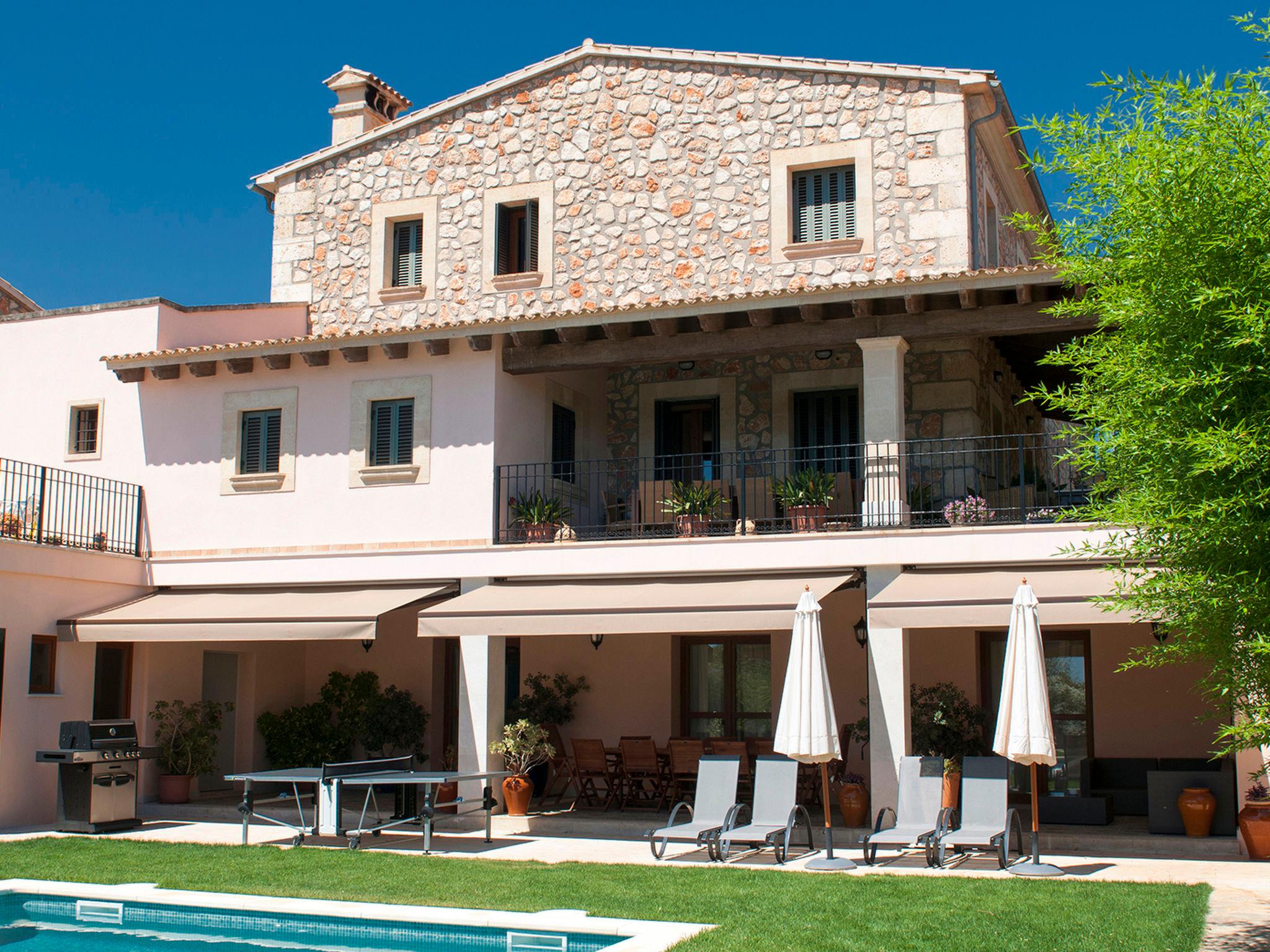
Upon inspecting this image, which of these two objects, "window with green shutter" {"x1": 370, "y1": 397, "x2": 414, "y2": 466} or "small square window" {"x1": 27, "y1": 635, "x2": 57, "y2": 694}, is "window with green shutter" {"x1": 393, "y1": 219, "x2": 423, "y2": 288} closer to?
"window with green shutter" {"x1": 370, "y1": 397, "x2": 414, "y2": 466}

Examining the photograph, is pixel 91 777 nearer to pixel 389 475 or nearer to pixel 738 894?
pixel 389 475

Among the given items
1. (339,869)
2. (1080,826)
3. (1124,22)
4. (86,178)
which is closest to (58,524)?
(339,869)

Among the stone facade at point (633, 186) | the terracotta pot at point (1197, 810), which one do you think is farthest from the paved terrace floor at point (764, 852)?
the stone facade at point (633, 186)

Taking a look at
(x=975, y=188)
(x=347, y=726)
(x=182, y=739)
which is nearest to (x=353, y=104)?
(x=347, y=726)

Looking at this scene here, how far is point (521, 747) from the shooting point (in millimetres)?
15352

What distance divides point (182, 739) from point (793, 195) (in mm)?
11052

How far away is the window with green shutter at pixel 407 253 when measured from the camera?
19953mm

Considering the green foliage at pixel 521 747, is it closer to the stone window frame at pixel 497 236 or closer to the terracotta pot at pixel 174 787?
the terracotta pot at pixel 174 787

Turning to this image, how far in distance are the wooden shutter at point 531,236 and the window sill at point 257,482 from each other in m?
4.89

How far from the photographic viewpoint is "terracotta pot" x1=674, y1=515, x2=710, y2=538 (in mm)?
15336

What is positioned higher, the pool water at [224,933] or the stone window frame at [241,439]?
the stone window frame at [241,439]

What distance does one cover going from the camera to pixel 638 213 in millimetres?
18688

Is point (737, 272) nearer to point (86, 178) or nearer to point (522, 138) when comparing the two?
point (522, 138)

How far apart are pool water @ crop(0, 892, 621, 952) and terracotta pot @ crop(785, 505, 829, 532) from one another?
7064mm
